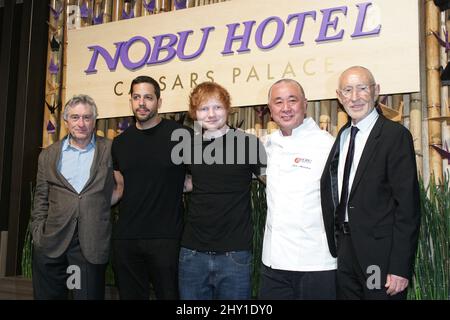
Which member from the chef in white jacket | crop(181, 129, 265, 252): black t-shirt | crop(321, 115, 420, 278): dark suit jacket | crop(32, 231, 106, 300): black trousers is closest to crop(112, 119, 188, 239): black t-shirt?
crop(181, 129, 265, 252): black t-shirt

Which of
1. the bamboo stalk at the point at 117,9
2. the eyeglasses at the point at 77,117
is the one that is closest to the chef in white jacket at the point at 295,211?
the eyeglasses at the point at 77,117

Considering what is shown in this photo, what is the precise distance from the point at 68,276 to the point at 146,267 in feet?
1.56

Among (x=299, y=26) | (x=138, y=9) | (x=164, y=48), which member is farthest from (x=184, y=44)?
(x=299, y=26)

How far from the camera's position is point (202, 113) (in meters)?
2.32

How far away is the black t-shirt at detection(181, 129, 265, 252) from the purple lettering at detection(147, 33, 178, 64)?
1.51 metres

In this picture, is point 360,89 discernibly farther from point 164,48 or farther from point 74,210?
point 164,48

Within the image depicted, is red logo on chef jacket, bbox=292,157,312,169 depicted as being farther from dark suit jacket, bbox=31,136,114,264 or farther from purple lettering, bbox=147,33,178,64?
purple lettering, bbox=147,33,178,64

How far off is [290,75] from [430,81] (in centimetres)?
89

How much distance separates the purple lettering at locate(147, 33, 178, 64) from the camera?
11.9ft

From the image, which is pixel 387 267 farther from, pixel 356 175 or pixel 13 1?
pixel 13 1

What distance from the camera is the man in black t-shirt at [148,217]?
2297mm

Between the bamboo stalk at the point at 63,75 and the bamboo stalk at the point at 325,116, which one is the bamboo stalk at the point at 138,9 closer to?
the bamboo stalk at the point at 63,75

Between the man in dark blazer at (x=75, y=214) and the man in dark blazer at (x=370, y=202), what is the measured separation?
1.21 meters
